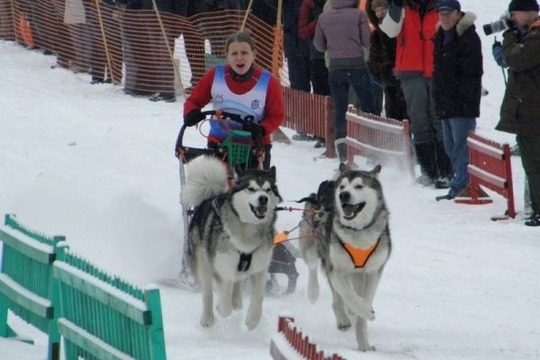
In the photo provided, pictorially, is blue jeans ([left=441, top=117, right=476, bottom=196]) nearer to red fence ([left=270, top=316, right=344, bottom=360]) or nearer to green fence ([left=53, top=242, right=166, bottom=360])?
green fence ([left=53, top=242, right=166, bottom=360])

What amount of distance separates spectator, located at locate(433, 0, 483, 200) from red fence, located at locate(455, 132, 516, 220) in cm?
28

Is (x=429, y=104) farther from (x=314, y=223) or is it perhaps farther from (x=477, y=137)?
(x=314, y=223)

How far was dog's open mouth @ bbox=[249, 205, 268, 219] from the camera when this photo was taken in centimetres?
768

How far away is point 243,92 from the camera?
28.5 feet

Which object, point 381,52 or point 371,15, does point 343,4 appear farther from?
point 381,52

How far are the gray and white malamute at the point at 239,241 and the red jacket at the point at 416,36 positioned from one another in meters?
4.96

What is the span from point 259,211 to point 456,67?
14.6ft

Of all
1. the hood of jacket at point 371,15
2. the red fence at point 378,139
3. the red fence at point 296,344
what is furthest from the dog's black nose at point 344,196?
the hood of jacket at point 371,15

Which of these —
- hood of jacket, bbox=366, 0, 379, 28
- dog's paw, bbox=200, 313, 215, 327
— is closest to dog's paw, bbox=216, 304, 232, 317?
dog's paw, bbox=200, 313, 215, 327

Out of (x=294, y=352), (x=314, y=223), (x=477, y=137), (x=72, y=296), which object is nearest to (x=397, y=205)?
(x=477, y=137)

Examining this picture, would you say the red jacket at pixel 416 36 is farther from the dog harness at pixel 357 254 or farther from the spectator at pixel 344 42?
the dog harness at pixel 357 254

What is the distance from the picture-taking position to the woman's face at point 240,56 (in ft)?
28.2

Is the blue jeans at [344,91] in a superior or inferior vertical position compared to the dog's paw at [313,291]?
superior

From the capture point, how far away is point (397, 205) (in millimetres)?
11891
